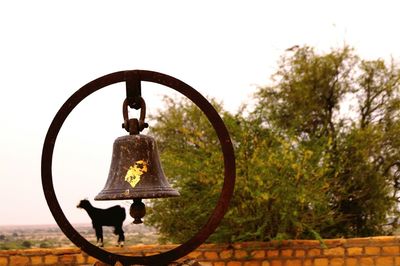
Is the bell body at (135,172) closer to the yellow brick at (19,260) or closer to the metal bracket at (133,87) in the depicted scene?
the metal bracket at (133,87)

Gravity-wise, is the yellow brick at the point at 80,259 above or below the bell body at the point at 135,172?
below

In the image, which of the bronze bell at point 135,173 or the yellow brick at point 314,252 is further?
the yellow brick at point 314,252

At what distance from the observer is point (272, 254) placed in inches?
364

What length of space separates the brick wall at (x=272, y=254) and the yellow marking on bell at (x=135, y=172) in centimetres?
441

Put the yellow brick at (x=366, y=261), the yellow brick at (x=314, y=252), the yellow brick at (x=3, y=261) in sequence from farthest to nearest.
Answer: the yellow brick at (x=366, y=261), the yellow brick at (x=314, y=252), the yellow brick at (x=3, y=261)

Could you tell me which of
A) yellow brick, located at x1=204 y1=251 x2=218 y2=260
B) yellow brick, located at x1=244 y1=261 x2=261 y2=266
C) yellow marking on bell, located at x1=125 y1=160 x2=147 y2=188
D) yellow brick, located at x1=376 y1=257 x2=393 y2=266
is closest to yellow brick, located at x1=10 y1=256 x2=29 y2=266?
yellow brick, located at x1=204 y1=251 x2=218 y2=260

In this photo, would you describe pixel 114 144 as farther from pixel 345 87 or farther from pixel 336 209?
pixel 345 87

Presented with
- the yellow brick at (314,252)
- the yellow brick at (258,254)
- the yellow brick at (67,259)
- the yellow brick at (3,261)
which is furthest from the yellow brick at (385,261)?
the yellow brick at (3,261)

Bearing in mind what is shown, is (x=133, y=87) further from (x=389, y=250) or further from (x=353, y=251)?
(x=389, y=250)

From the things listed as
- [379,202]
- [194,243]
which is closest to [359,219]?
[379,202]

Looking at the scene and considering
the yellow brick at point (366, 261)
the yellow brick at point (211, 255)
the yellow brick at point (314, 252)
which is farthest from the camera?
the yellow brick at point (366, 261)

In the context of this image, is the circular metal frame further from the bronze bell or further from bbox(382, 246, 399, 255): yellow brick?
bbox(382, 246, 399, 255): yellow brick

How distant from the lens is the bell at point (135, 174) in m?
4.59

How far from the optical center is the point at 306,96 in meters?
14.1
